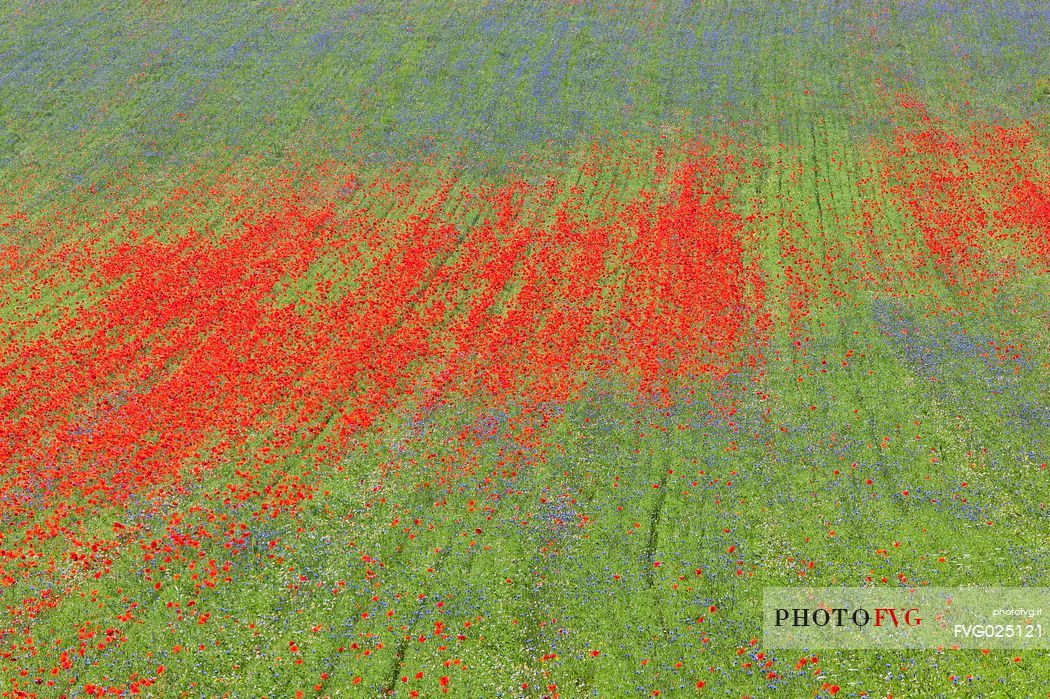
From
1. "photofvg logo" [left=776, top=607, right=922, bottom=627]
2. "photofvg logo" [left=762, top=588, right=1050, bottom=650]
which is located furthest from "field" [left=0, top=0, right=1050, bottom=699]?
"photofvg logo" [left=776, top=607, right=922, bottom=627]

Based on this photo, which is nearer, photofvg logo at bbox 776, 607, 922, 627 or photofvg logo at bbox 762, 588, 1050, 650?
photofvg logo at bbox 762, 588, 1050, 650

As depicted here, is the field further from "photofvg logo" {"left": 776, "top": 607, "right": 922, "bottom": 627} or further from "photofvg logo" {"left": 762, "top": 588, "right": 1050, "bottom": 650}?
"photofvg logo" {"left": 776, "top": 607, "right": 922, "bottom": 627}

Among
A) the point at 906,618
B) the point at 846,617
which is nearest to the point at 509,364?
the point at 846,617

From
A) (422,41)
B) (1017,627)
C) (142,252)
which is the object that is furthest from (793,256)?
(422,41)

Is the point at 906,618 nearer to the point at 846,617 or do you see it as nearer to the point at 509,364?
the point at 846,617

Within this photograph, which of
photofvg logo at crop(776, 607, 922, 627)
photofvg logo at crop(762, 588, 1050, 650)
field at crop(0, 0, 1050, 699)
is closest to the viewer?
photofvg logo at crop(762, 588, 1050, 650)
